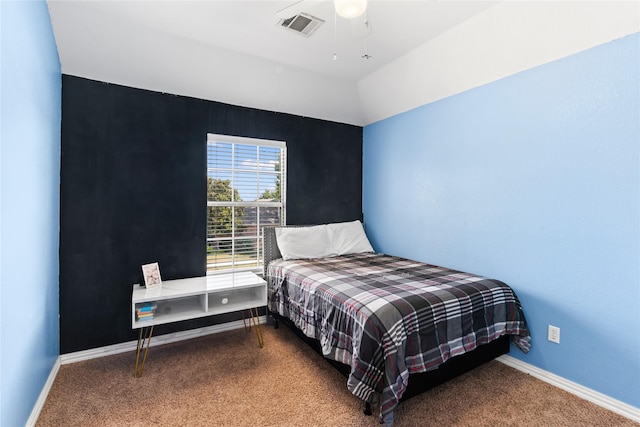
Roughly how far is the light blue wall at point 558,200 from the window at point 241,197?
164 centimetres

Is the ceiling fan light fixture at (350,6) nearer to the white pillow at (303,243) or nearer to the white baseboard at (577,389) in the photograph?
the white pillow at (303,243)

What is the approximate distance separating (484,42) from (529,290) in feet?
6.23

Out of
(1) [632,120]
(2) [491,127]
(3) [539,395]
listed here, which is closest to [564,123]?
(1) [632,120]

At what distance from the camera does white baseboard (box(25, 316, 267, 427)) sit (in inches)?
73.0

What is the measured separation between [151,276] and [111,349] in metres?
0.69

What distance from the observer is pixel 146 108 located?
9.00 feet

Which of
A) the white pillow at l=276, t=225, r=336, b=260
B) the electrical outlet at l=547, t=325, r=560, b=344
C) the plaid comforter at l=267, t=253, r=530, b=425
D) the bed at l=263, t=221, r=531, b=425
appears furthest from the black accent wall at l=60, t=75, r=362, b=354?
the electrical outlet at l=547, t=325, r=560, b=344

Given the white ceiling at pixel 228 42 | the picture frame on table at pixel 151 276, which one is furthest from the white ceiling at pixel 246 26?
the picture frame on table at pixel 151 276

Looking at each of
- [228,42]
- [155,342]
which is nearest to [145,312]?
[155,342]

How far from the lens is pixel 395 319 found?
5.77 feet

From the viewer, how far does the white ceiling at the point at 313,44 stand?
2.05 metres

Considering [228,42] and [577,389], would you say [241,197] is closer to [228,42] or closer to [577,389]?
[228,42]

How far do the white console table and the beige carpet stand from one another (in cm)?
27

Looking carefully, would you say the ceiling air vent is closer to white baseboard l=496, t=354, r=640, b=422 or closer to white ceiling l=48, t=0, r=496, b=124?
white ceiling l=48, t=0, r=496, b=124
